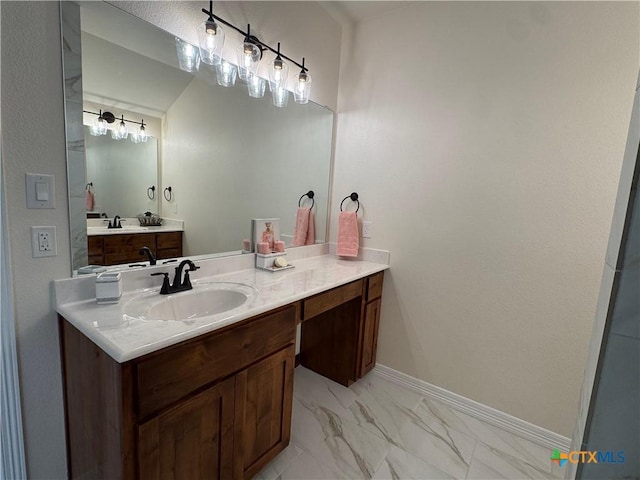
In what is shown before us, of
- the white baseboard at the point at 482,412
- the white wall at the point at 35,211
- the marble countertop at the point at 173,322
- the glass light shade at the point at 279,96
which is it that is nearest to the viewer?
the marble countertop at the point at 173,322

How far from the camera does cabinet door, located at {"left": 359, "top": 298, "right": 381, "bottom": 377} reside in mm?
2115

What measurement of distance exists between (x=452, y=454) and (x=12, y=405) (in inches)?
77.0

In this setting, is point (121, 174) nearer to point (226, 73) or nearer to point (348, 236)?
point (226, 73)

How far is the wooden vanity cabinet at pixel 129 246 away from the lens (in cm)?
127

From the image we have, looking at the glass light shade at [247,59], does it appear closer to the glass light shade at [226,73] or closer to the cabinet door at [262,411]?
the glass light shade at [226,73]

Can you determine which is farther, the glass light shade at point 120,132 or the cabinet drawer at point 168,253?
the cabinet drawer at point 168,253

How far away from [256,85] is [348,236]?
1.17 m

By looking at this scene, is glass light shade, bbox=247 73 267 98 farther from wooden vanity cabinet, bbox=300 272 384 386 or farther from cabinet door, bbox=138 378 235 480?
cabinet door, bbox=138 378 235 480

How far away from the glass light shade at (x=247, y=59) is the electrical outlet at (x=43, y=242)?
1220 millimetres

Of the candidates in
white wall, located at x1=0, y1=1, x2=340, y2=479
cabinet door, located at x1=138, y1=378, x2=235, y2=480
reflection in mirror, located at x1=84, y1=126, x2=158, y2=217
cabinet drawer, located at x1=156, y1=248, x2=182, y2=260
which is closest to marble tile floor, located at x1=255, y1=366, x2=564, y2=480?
cabinet door, located at x1=138, y1=378, x2=235, y2=480

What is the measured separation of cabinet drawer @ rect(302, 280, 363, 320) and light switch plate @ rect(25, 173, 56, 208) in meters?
1.09

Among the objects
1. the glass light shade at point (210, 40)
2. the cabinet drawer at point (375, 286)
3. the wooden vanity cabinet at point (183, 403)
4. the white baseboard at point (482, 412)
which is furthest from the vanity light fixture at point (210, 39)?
the white baseboard at point (482, 412)

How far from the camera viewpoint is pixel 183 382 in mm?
988

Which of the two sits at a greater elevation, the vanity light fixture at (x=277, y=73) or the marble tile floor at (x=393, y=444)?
the vanity light fixture at (x=277, y=73)
